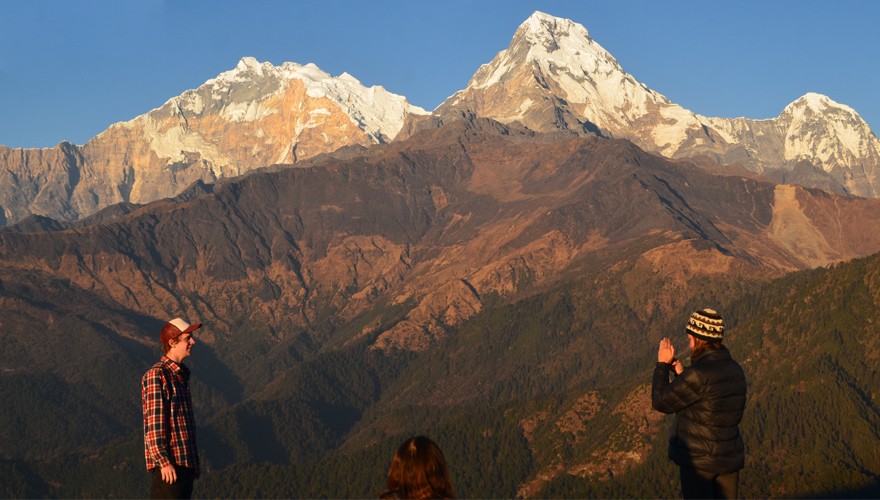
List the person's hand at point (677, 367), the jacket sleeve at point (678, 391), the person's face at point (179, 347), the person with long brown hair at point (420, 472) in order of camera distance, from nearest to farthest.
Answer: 1. the person with long brown hair at point (420, 472)
2. the jacket sleeve at point (678, 391)
3. the person's hand at point (677, 367)
4. the person's face at point (179, 347)

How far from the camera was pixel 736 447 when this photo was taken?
1071 inches

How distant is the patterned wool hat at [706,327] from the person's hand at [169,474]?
12.0 metres

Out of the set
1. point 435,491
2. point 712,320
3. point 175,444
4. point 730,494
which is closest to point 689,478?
point 730,494

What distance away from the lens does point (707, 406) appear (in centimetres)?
2697

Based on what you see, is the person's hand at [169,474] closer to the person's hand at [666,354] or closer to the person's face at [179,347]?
the person's face at [179,347]

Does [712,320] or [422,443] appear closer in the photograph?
[422,443]

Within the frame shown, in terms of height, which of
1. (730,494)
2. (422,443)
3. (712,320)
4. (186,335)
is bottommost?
(730,494)

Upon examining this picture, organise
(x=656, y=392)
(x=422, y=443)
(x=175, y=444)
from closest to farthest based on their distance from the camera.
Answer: (x=422, y=443) < (x=656, y=392) < (x=175, y=444)

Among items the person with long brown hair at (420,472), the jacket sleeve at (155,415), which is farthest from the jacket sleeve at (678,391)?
the jacket sleeve at (155,415)

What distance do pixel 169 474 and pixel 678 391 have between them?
1149cm

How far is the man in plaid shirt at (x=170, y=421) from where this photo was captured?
28391 mm

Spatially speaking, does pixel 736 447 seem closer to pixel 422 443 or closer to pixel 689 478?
pixel 689 478

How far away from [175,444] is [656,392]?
1108 centimetres

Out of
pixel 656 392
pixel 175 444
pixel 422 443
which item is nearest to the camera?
pixel 422 443
